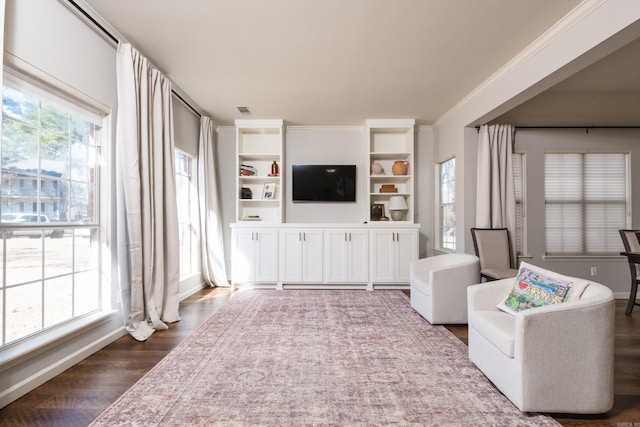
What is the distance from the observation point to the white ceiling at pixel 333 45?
2.45 m

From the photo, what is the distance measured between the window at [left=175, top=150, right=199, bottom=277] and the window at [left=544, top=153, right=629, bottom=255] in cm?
496

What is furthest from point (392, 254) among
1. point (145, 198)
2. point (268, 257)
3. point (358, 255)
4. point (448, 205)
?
point (145, 198)

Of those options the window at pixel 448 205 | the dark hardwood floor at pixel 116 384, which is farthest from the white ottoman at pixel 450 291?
the window at pixel 448 205

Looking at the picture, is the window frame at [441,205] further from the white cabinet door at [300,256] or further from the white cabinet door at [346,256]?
the white cabinet door at [300,256]

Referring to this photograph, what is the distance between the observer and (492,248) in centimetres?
406

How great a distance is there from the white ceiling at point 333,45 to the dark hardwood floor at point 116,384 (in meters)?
2.58

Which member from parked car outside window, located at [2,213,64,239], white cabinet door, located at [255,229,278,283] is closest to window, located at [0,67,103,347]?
parked car outside window, located at [2,213,64,239]

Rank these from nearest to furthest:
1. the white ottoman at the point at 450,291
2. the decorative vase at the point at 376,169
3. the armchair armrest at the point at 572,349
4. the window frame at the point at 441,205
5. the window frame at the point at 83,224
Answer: the armchair armrest at the point at 572,349 < the window frame at the point at 83,224 < the white ottoman at the point at 450,291 < the window frame at the point at 441,205 < the decorative vase at the point at 376,169

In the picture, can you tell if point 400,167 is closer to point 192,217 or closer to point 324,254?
point 324,254

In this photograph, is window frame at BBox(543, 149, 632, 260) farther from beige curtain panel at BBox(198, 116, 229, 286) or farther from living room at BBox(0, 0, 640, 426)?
beige curtain panel at BBox(198, 116, 229, 286)

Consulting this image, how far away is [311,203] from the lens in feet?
17.9

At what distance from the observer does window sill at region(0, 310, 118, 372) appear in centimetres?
188

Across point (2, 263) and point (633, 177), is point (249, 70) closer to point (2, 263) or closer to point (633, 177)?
point (2, 263)

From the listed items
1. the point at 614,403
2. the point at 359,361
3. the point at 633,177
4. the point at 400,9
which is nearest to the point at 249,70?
the point at 400,9
